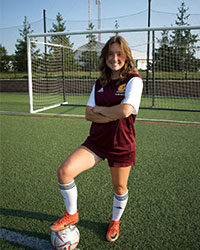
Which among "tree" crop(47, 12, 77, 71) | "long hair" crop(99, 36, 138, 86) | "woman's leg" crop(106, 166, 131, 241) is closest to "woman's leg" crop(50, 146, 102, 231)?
"woman's leg" crop(106, 166, 131, 241)

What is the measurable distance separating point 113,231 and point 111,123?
102 centimetres

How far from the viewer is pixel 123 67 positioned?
81.7 inches

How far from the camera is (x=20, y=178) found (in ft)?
11.4

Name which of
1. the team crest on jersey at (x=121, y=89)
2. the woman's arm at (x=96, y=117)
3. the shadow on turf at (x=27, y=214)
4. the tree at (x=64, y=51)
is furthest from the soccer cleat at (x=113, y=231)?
the tree at (x=64, y=51)

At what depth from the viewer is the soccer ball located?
2.06 meters

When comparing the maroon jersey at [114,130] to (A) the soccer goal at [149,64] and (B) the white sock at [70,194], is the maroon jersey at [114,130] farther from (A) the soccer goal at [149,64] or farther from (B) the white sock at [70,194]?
(A) the soccer goal at [149,64]

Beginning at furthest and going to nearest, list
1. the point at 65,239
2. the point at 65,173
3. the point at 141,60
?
the point at 141,60, the point at 65,239, the point at 65,173

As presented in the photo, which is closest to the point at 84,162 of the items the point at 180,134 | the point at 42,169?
the point at 42,169

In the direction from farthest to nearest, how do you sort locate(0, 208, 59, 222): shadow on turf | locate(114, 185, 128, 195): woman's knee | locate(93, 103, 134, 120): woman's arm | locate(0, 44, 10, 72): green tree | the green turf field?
locate(0, 44, 10, 72): green tree
locate(0, 208, 59, 222): shadow on turf
the green turf field
locate(114, 185, 128, 195): woman's knee
locate(93, 103, 134, 120): woman's arm

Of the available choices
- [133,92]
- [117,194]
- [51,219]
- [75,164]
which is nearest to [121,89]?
[133,92]

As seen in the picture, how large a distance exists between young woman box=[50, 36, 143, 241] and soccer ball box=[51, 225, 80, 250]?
2.2 inches

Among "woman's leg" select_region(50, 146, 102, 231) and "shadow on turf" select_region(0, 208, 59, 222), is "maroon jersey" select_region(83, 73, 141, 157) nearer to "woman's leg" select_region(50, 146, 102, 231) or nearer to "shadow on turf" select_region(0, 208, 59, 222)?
"woman's leg" select_region(50, 146, 102, 231)

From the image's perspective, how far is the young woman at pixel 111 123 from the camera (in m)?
1.98

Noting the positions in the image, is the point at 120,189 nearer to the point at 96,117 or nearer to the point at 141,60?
the point at 96,117
